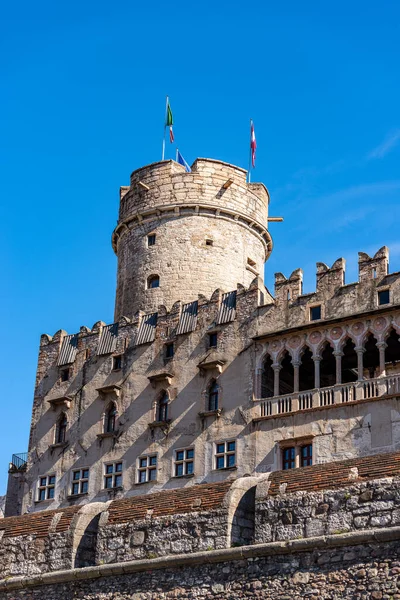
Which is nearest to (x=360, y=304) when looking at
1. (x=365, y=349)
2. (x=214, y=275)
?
(x=365, y=349)

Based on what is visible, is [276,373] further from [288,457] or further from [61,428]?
[61,428]

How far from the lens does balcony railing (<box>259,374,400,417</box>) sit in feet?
117

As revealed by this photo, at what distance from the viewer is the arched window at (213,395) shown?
39938 mm

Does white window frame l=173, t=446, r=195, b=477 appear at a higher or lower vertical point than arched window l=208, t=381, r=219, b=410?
lower

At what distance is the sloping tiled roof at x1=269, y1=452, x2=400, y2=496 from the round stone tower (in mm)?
26363

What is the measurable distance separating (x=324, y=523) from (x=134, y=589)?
3.97m

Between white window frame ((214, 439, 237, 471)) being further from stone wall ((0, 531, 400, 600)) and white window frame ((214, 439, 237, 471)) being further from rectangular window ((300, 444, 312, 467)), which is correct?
stone wall ((0, 531, 400, 600))

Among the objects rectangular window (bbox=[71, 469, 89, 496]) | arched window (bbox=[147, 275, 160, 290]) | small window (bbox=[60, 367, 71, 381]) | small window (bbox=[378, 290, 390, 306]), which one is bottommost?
rectangular window (bbox=[71, 469, 89, 496])

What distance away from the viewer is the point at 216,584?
59.9ft

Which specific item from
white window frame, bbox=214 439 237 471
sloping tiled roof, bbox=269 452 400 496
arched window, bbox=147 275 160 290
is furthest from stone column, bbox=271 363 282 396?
sloping tiled roof, bbox=269 452 400 496

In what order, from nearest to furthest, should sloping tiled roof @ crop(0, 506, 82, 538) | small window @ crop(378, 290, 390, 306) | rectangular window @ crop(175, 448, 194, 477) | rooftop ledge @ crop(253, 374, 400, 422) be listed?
sloping tiled roof @ crop(0, 506, 82, 538), rooftop ledge @ crop(253, 374, 400, 422), small window @ crop(378, 290, 390, 306), rectangular window @ crop(175, 448, 194, 477)

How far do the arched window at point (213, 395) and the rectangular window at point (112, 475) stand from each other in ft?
14.6

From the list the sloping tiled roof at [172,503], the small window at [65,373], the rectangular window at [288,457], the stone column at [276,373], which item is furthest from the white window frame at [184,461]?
the sloping tiled roof at [172,503]

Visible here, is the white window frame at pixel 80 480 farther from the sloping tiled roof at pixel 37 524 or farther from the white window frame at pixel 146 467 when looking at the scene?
the sloping tiled roof at pixel 37 524
